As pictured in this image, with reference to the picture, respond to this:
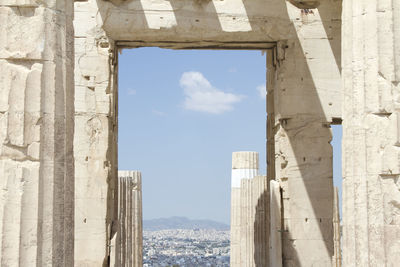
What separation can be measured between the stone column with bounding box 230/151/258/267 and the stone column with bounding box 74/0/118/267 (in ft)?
40.0

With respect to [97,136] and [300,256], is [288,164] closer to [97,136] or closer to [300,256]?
[300,256]

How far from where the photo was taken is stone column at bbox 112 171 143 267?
19.0m

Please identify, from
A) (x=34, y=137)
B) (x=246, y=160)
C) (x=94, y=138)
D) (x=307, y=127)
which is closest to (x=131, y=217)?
(x=246, y=160)

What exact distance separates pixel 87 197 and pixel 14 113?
565 centimetres

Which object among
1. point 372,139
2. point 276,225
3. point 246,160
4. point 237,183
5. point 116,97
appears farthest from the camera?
point 246,160

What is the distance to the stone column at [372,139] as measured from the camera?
804 centimetres

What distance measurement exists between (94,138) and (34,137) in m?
5.64

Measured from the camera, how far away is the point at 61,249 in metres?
7.56

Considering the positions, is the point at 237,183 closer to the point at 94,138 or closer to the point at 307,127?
the point at 307,127

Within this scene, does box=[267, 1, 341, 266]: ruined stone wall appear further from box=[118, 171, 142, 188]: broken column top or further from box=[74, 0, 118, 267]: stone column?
box=[118, 171, 142, 188]: broken column top

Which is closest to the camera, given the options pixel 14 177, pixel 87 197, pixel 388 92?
pixel 14 177

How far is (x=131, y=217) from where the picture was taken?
860 inches

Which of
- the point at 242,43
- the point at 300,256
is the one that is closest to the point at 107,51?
the point at 242,43

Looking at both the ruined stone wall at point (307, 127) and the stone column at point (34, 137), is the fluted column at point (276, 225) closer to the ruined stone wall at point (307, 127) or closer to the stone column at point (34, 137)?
the ruined stone wall at point (307, 127)
